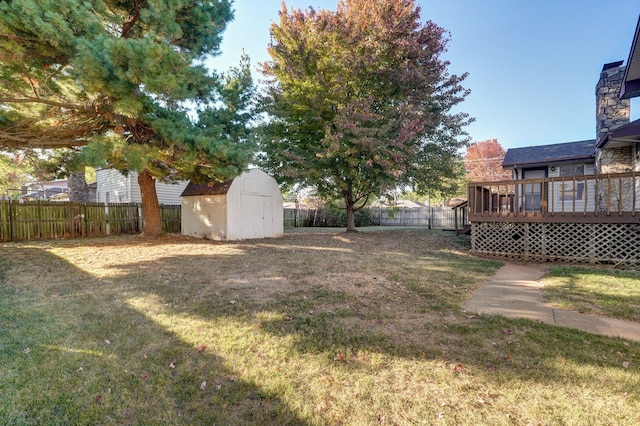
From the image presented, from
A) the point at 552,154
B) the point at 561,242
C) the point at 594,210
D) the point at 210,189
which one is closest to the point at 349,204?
the point at 210,189

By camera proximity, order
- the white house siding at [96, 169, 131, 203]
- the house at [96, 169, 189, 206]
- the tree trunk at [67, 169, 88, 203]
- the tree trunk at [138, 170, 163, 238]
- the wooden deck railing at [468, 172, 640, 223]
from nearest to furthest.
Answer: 1. the wooden deck railing at [468, 172, 640, 223]
2. the tree trunk at [138, 170, 163, 238]
3. the tree trunk at [67, 169, 88, 203]
4. the house at [96, 169, 189, 206]
5. the white house siding at [96, 169, 131, 203]

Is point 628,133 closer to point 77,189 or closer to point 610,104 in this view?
point 610,104

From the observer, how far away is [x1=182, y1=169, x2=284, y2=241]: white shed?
38.2ft

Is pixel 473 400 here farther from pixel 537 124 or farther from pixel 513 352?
pixel 537 124

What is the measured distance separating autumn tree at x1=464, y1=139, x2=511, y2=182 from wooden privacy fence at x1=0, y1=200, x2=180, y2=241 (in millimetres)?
31853

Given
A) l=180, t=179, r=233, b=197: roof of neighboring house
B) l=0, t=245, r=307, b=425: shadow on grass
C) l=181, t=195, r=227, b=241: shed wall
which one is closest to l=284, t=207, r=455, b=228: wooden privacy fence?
l=181, t=195, r=227, b=241: shed wall

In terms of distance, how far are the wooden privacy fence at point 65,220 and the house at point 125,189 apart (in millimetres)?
2756

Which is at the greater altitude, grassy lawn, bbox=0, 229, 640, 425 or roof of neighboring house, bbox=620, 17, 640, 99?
roof of neighboring house, bbox=620, 17, 640, 99

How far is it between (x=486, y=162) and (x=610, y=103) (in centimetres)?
2739

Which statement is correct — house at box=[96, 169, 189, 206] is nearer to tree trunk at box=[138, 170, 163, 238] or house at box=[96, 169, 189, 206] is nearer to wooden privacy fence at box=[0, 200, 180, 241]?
wooden privacy fence at box=[0, 200, 180, 241]

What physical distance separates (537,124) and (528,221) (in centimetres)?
2340

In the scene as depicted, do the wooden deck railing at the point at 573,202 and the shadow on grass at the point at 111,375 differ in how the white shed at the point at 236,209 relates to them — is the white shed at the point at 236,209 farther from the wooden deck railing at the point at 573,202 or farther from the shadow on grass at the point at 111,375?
the wooden deck railing at the point at 573,202

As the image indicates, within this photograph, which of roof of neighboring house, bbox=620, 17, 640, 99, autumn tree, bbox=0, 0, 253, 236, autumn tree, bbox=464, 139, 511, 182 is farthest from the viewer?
autumn tree, bbox=464, 139, 511, 182

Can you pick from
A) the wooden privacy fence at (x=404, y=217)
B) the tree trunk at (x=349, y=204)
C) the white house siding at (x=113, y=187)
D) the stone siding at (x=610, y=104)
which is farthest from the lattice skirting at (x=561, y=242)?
the white house siding at (x=113, y=187)
